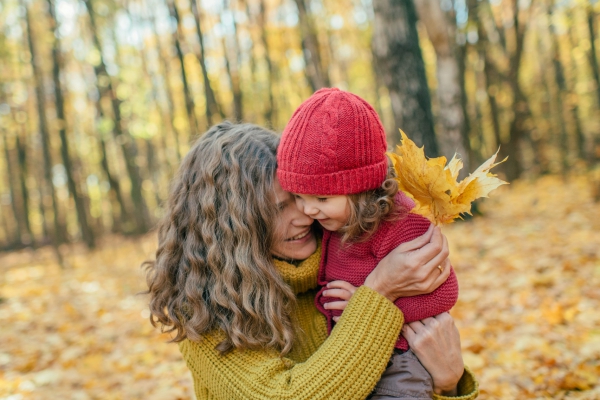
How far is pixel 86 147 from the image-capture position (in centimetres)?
2203

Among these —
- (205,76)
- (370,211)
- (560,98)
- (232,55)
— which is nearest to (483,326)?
(370,211)

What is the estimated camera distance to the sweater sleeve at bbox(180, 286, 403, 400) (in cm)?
153

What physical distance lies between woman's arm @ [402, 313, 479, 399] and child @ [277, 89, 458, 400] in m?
0.03

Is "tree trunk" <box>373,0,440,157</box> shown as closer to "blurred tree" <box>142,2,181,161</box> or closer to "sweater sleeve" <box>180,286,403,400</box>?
"sweater sleeve" <box>180,286,403,400</box>

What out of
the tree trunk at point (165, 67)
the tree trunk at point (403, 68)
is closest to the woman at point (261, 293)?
the tree trunk at point (403, 68)

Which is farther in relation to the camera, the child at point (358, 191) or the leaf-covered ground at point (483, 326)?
the leaf-covered ground at point (483, 326)

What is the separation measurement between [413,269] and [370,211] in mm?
261

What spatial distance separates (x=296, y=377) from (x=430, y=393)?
500 millimetres

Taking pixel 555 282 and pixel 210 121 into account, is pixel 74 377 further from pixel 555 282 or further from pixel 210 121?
pixel 210 121

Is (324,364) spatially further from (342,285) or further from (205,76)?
(205,76)

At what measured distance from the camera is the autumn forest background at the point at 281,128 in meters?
3.61

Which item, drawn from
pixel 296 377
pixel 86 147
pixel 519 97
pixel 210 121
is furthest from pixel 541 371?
pixel 86 147

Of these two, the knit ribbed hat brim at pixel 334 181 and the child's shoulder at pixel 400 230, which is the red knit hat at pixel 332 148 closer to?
the knit ribbed hat brim at pixel 334 181

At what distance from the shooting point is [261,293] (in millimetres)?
1731
